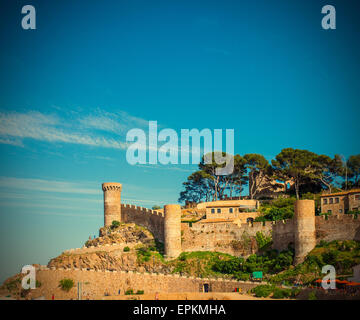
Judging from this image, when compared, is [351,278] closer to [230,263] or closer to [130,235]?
[230,263]

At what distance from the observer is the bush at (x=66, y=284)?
48406 millimetres

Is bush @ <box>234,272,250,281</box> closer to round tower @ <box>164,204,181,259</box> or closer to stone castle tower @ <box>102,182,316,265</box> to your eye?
stone castle tower @ <box>102,182,316,265</box>

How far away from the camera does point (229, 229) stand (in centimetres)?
5366

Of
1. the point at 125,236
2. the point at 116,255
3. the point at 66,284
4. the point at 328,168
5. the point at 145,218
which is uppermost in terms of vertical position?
the point at 328,168

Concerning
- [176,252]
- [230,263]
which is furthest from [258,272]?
[176,252]

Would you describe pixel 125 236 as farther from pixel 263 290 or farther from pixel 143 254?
pixel 263 290

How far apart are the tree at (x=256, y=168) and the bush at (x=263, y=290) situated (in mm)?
27067

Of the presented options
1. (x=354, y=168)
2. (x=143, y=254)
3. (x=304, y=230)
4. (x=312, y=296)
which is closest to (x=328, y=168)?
(x=354, y=168)

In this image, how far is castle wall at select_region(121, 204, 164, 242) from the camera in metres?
59.0

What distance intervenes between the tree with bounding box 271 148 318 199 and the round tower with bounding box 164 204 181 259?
17.0m

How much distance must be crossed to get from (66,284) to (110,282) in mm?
4141

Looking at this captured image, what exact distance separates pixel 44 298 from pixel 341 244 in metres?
27.4

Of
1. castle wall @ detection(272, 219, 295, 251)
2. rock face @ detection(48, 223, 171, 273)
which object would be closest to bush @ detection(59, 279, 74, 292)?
rock face @ detection(48, 223, 171, 273)

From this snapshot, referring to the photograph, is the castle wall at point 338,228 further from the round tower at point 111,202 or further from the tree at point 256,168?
the round tower at point 111,202
